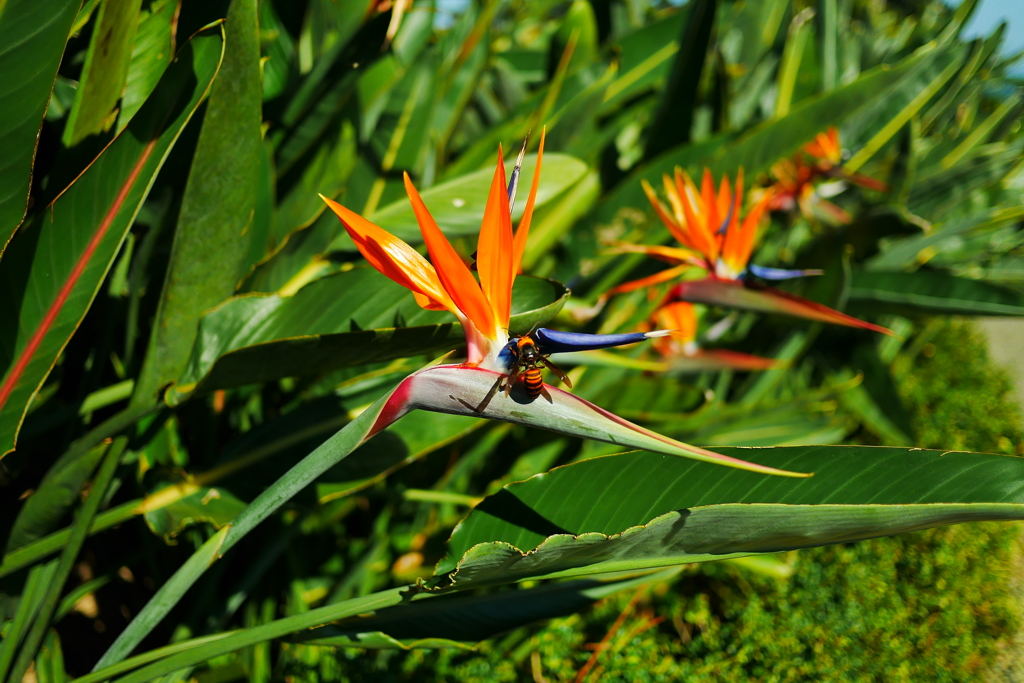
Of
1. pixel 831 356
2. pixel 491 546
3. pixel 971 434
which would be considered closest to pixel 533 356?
pixel 491 546

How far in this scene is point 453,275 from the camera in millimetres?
390

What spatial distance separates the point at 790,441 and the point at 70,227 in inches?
46.8

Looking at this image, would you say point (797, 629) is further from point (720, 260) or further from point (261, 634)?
point (261, 634)

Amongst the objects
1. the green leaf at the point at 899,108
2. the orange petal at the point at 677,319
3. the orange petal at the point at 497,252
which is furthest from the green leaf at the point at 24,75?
the green leaf at the point at 899,108

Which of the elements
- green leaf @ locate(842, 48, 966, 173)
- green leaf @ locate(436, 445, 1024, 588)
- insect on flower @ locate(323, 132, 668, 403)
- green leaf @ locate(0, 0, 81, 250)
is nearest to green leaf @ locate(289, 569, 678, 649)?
green leaf @ locate(436, 445, 1024, 588)

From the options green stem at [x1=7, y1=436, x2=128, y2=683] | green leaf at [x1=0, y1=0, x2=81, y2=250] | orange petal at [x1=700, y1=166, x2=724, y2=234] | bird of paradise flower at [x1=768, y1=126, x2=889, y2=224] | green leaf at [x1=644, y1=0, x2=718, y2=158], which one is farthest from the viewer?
bird of paradise flower at [x1=768, y1=126, x2=889, y2=224]

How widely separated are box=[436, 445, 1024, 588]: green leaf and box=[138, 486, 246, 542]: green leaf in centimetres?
27

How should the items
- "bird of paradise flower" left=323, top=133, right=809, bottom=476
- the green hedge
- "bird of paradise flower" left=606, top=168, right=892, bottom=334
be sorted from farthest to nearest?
the green hedge < "bird of paradise flower" left=606, top=168, right=892, bottom=334 < "bird of paradise flower" left=323, top=133, right=809, bottom=476

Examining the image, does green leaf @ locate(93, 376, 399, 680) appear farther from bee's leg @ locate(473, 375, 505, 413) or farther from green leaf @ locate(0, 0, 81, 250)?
green leaf @ locate(0, 0, 81, 250)

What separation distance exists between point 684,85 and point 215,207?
921 millimetres

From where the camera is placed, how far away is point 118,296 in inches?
29.0

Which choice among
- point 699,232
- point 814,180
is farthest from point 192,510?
point 814,180

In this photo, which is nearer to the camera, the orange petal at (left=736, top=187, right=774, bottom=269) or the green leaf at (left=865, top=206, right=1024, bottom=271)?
the orange petal at (left=736, top=187, right=774, bottom=269)

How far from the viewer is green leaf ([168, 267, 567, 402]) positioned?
0.51 m
